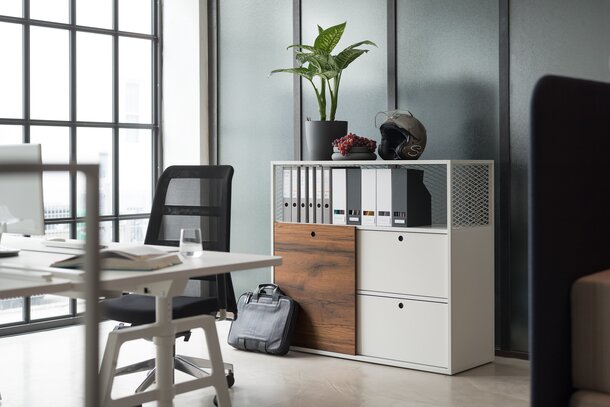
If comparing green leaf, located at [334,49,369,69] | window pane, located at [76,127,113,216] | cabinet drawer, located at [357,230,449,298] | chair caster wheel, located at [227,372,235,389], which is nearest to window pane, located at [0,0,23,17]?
window pane, located at [76,127,113,216]

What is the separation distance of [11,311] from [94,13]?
2.04 metres

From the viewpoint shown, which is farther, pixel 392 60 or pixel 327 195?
pixel 392 60

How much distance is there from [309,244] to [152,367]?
A: 1376 mm

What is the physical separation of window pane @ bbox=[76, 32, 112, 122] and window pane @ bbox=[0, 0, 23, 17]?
415 mm

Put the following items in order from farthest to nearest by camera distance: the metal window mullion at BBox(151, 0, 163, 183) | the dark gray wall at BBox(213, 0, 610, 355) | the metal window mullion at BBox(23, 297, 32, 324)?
the metal window mullion at BBox(151, 0, 163, 183) < the metal window mullion at BBox(23, 297, 32, 324) < the dark gray wall at BBox(213, 0, 610, 355)

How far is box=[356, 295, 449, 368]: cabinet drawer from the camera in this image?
4.05m

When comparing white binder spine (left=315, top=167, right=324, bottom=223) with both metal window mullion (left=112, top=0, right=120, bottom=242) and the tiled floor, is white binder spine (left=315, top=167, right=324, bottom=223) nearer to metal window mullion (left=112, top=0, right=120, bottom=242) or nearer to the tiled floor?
the tiled floor

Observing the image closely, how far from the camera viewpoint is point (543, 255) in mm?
1660

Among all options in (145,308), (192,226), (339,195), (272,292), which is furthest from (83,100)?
(145,308)

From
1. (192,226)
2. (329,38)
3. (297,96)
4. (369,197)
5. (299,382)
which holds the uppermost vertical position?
(329,38)

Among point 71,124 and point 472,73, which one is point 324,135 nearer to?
point 472,73

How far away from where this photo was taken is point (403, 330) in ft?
13.7

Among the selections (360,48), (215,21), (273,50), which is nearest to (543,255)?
(360,48)

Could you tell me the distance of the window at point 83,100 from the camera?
508 centimetres
